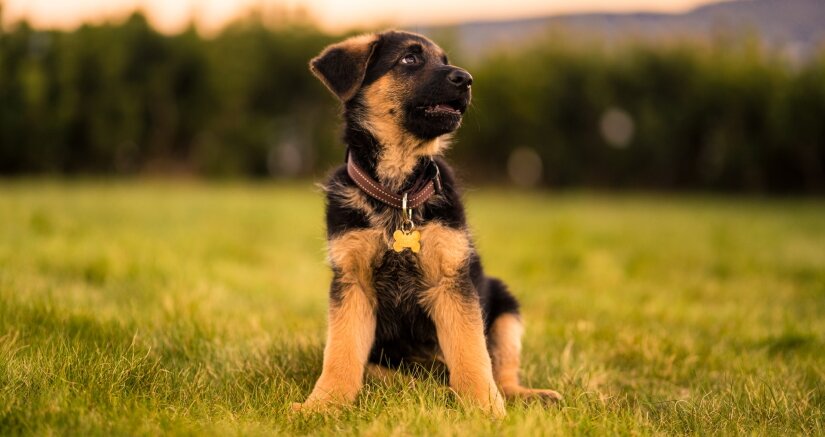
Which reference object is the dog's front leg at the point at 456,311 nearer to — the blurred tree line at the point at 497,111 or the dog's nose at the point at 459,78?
the dog's nose at the point at 459,78

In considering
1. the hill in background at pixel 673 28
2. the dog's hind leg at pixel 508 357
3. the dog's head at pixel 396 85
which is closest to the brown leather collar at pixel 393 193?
the dog's head at pixel 396 85

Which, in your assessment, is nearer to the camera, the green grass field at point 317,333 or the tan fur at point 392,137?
the green grass field at point 317,333

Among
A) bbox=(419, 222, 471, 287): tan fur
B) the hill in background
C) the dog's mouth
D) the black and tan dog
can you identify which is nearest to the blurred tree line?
the hill in background

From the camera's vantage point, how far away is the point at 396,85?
167 inches

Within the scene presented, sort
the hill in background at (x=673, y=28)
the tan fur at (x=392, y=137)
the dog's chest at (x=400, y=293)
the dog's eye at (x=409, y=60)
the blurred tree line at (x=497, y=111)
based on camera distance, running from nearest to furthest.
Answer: the dog's chest at (x=400, y=293) < the tan fur at (x=392, y=137) < the dog's eye at (x=409, y=60) < the blurred tree line at (x=497, y=111) < the hill in background at (x=673, y=28)

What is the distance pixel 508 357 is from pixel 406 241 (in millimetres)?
1071

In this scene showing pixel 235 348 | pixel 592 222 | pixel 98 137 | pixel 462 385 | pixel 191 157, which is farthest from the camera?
pixel 191 157

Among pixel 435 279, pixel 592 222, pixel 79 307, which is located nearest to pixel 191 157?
pixel 592 222

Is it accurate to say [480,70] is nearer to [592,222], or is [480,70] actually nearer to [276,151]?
[276,151]

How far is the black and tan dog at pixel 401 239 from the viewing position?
381 centimetres

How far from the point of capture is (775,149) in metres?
26.5

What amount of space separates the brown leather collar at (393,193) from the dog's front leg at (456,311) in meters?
0.18

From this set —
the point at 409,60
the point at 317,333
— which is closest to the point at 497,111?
the point at 317,333

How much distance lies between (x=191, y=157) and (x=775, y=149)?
20767mm
